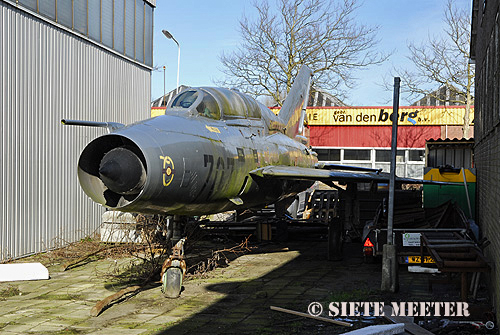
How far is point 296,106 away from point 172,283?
8.65 metres

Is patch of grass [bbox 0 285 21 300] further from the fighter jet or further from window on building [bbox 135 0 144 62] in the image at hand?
window on building [bbox 135 0 144 62]

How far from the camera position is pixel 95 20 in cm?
1709

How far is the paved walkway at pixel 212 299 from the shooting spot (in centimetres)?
720

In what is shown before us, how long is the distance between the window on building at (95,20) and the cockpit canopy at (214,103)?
8.16 m

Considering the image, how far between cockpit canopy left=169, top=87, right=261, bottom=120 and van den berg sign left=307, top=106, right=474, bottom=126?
25.3 meters

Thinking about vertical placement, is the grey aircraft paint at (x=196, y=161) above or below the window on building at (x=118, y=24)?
below

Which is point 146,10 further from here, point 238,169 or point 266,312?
point 266,312

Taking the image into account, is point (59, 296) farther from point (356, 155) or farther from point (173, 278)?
point (356, 155)

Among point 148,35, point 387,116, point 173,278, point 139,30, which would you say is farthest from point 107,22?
point 387,116

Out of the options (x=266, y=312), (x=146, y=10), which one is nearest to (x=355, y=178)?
(x=266, y=312)

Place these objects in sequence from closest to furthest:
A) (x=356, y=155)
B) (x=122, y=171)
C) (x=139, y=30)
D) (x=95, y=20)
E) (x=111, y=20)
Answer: (x=122, y=171), (x=95, y=20), (x=111, y=20), (x=139, y=30), (x=356, y=155)

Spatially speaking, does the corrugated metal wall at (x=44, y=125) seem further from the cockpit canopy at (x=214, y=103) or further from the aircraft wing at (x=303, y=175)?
the aircraft wing at (x=303, y=175)

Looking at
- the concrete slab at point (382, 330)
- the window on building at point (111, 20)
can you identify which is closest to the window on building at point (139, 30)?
the window on building at point (111, 20)

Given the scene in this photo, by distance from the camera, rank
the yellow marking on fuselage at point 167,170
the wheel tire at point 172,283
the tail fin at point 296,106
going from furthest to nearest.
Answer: the tail fin at point 296,106, the wheel tire at point 172,283, the yellow marking on fuselage at point 167,170
